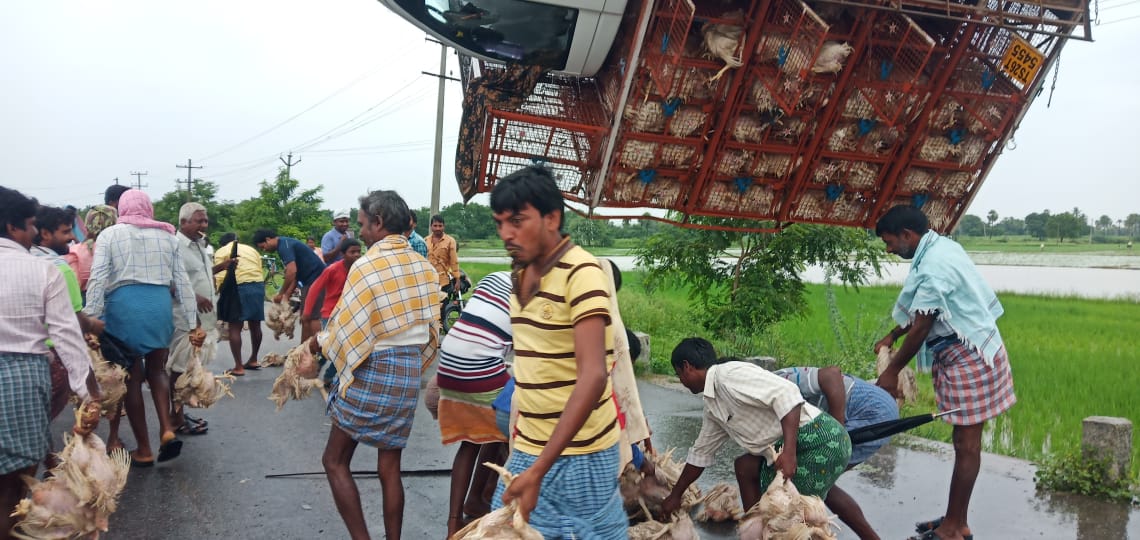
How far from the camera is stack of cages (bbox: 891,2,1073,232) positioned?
15.7ft

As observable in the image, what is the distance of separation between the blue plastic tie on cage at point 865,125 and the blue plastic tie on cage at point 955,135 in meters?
0.53

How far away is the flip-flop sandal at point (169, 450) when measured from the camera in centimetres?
530

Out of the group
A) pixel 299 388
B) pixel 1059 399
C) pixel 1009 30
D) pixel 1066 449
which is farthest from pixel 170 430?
pixel 1059 399

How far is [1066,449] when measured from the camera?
5.76 m

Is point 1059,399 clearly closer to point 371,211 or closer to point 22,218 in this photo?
point 371,211

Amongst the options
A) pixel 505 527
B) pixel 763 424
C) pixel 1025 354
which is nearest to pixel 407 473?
pixel 763 424

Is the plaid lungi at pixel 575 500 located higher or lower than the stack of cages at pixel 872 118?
lower

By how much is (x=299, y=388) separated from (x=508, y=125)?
2054 mm

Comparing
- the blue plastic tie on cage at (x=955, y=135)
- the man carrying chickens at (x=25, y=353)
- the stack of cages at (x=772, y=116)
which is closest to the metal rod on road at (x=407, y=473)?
the man carrying chickens at (x=25, y=353)

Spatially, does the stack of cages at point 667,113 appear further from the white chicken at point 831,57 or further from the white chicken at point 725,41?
the white chicken at point 831,57

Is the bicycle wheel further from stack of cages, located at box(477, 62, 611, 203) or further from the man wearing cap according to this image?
stack of cages, located at box(477, 62, 611, 203)

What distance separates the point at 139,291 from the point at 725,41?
395cm

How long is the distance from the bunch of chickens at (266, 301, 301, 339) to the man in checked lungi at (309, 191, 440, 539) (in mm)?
5893

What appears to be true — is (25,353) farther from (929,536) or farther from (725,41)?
(929,536)
